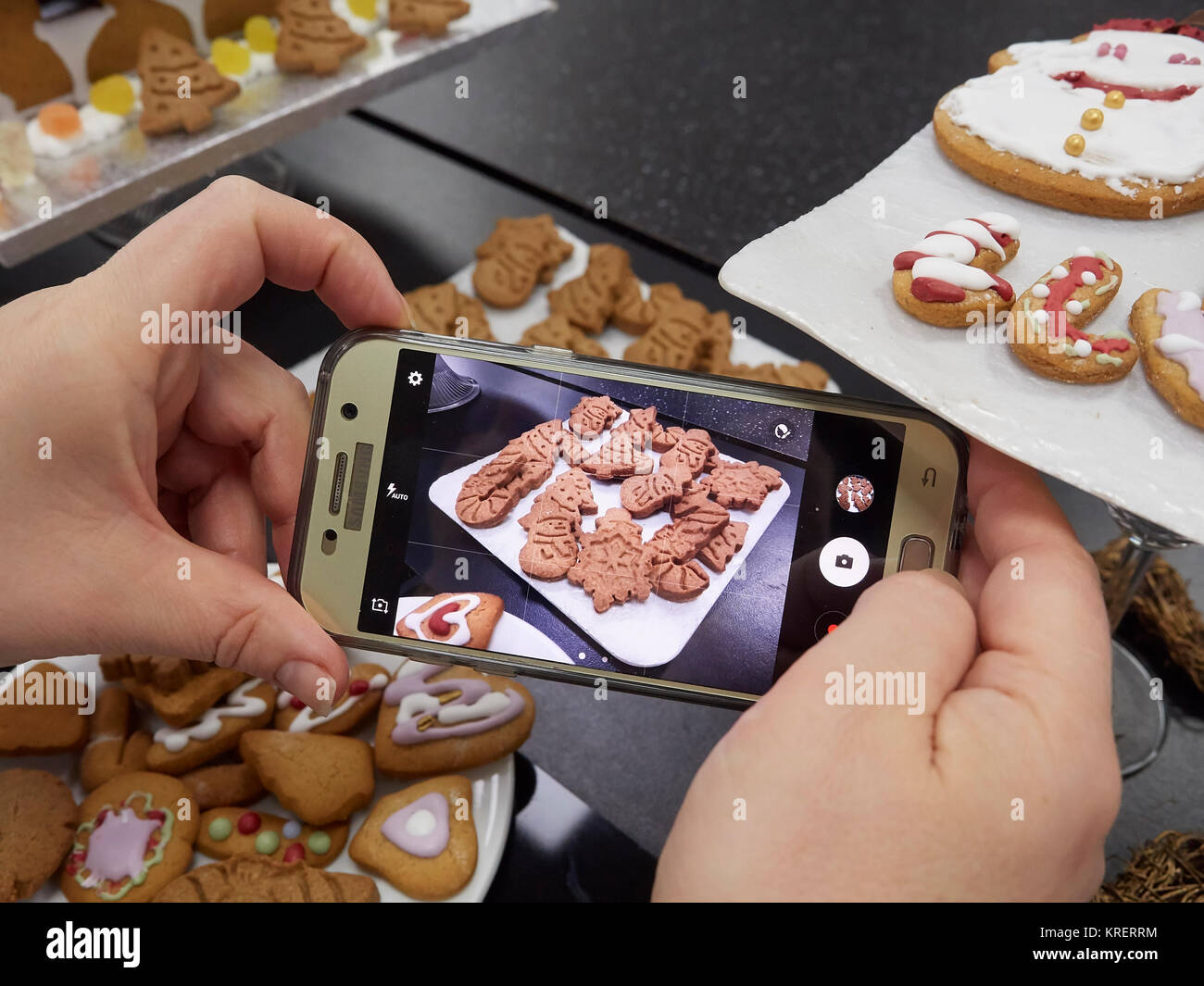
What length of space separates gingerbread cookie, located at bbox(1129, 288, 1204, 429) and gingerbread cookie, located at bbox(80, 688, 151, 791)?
1.06 metres

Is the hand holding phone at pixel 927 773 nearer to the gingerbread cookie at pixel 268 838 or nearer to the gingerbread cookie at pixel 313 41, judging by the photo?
the gingerbread cookie at pixel 268 838

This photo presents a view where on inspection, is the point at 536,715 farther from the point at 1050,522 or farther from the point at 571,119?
the point at 571,119

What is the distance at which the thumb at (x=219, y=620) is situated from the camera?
0.73 m

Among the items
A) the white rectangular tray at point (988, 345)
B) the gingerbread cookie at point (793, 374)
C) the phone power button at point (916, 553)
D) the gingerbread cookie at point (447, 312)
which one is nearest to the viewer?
the white rectangular tray at point (988, 345)

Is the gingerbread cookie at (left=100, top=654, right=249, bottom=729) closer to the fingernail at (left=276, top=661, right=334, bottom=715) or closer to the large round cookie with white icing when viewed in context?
the fingernail at (left=276, top=661, right=334, bottom=715)

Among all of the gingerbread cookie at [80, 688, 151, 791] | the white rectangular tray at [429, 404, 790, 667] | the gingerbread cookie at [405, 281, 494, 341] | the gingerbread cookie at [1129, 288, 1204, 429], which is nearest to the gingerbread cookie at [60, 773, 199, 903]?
the gingerbread cookie at [80, 688, 151, 791]

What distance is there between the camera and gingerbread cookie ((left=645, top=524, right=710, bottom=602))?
0.82 meters

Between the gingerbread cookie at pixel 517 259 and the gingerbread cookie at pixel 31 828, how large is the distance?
91 cm

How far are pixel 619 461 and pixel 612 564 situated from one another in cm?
10

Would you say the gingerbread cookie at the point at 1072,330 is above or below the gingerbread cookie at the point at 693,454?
above

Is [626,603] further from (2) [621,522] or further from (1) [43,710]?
(1) [43,710]

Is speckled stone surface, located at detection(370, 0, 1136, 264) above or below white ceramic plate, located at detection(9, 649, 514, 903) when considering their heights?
above

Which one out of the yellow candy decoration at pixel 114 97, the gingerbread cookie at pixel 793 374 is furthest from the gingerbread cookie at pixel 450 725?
the yellow candy decoration at pixel 114 97

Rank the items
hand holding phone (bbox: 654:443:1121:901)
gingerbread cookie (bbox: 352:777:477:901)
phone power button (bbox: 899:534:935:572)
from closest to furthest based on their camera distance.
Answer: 1. hand holding phone (bbox: 654:443:1121:901)
2. phone power button (bbox: 899:534:935:572)
3. gingerbread cookie (bbox: 352:777:477:901)
